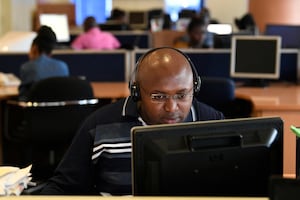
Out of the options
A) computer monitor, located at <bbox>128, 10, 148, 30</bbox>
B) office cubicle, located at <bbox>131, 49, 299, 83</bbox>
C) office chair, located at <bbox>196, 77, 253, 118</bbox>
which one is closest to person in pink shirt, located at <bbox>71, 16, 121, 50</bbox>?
office cubicle, located at <bbox>131, 49, 299, 83</bbox>

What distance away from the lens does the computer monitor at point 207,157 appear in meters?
1.25

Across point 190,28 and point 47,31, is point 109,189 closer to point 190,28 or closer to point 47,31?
point 47,31

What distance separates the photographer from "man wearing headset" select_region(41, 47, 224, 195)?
1585mm

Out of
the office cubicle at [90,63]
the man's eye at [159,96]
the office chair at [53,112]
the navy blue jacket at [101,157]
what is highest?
the man's eye at [159,96]

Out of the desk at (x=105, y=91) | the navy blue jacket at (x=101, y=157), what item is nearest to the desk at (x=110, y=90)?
the desk at (x=105, y=91)

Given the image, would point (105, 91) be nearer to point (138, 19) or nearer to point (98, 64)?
point (98, 64)

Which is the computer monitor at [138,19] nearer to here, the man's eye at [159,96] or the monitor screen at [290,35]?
the monitor screen at [290,35]

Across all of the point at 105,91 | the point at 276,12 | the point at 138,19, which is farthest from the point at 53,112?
the point at 138,19

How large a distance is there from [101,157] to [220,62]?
3171 mm

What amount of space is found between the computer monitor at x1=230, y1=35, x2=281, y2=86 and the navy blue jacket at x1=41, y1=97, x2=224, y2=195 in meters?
2.74

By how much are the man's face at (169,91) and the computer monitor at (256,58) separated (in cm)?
291

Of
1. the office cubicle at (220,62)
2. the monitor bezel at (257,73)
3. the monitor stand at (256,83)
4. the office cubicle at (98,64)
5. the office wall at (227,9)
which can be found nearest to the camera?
the monitor bezel at (257,73)

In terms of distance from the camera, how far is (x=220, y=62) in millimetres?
4762

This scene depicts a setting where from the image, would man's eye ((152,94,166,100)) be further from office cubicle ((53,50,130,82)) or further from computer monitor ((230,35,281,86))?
office cubicle ((53,50,130,82))
